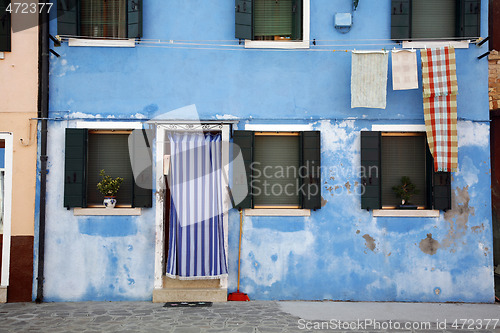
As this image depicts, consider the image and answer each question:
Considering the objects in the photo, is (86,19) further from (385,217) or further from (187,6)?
(385,217)

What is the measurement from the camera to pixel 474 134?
7.26m

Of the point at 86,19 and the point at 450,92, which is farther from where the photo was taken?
the point at 86,19

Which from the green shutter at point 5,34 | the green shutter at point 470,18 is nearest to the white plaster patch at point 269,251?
the green shutter at point 470,18

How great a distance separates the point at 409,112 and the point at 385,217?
183 centimetres

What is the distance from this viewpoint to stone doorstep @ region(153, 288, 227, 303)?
23.1 feet

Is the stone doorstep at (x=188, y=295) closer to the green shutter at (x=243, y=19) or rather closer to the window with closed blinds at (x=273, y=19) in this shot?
the green shutter at (x=243, y=19)

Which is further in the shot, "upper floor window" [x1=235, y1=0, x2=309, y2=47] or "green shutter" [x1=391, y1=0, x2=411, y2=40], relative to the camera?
"upper floor window" [x1=235, y1=0, x2=309, y2=47]

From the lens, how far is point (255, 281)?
719cm

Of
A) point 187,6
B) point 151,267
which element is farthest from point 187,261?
point 187,6

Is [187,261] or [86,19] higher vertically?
[86,19]

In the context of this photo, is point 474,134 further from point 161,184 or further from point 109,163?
point 109,163

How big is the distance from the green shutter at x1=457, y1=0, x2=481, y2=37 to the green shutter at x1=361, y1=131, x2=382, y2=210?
2.31 m

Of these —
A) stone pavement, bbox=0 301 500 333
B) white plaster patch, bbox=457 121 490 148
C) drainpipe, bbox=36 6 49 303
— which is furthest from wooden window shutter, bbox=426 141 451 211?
drainpipe, bbox=36 6 49 303

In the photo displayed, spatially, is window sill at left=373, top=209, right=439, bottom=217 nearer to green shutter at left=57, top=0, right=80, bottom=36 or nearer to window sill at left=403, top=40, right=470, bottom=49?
window sill at left=403, top=40, right=470, bottom=49
